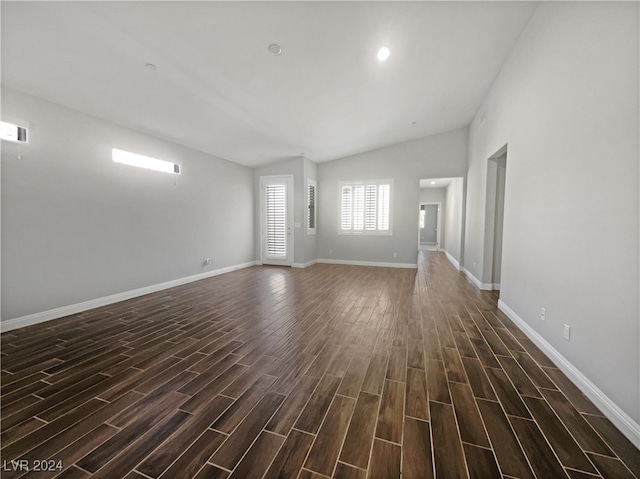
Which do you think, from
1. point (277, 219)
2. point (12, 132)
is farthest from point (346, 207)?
point (12, 132)

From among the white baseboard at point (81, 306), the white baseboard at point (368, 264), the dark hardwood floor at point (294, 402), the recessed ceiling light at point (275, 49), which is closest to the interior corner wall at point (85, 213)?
the white baseboard at point (81, 306)

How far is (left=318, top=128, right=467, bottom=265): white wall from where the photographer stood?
6.59 meters

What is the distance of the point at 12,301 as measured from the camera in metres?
2.79

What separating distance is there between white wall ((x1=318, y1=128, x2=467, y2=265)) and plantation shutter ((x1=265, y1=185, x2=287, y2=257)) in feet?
4.25

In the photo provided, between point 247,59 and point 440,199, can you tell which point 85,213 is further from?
point 440,199

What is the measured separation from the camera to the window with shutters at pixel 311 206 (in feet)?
22.9

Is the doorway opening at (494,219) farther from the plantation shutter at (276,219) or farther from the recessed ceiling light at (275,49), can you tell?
the plantation shutter at (276,219)

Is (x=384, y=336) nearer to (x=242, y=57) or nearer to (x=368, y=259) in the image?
(x=242, y=57)

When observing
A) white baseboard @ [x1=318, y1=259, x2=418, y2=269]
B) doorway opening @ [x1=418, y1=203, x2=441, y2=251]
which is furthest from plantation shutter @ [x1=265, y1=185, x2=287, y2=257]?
doorway opening @ [x1=418, y1=203, x2=441, y2=251]

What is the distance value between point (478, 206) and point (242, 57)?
15.7 ft

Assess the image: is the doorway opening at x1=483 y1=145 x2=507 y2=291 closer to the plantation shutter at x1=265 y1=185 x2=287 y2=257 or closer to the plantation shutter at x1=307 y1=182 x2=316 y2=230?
the plantation shutter at x1=307 y1=182 x2=316 y2=230

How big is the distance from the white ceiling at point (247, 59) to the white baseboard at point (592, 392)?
11.4 ft

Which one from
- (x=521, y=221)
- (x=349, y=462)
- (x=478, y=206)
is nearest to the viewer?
(x=349, y=462)

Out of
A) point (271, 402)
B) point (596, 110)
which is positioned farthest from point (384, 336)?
point (596, 110)
